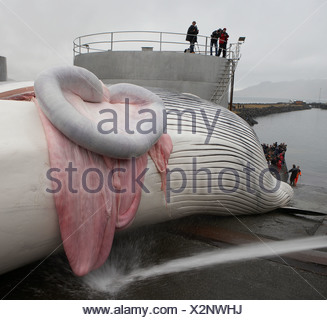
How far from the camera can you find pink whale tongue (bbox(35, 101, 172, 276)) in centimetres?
376

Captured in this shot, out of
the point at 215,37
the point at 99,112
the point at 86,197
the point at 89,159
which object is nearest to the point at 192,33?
the point at 215,37

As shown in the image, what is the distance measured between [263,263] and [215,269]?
2.68 feet

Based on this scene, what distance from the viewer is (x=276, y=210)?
7762 millimetres

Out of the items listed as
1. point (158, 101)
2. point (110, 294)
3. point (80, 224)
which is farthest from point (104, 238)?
point (158, 101)

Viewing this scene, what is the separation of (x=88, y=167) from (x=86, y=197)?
14.2 inches

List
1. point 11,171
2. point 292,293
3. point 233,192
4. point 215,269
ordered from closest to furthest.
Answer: point 11,171 → point 292,293 → point 215,269 → point 233,192

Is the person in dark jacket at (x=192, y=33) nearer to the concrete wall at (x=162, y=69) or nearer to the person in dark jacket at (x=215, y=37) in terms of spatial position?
the person in dark jacket at (x=215, y=37)

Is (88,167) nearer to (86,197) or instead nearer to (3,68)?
(86,197)

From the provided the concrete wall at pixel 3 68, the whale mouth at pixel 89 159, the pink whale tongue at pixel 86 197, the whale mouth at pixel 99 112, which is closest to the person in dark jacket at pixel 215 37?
the concrete wall at pixel 3 68

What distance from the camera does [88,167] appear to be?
393 centimetres

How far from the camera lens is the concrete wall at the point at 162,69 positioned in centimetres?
1761

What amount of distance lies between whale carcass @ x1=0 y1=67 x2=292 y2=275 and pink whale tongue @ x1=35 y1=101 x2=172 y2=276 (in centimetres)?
1

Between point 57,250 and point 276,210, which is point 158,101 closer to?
point 57,250

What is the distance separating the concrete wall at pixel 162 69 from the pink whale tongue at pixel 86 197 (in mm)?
13935
